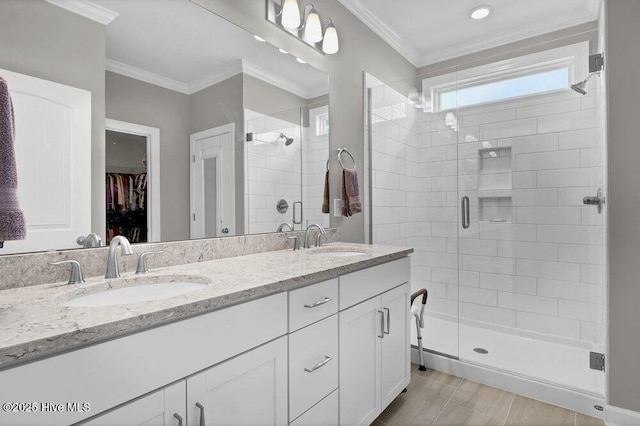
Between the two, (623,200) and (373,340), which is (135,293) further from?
(623,200)

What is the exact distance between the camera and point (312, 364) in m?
1.24

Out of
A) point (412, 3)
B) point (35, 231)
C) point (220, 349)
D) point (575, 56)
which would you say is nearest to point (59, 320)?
point (220, 349)

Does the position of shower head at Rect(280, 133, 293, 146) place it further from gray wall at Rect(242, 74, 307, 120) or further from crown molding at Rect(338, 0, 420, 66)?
crown molding at Rect(338, 0, 420, 66)

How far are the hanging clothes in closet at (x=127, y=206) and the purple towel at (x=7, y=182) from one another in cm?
40

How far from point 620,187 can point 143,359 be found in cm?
214

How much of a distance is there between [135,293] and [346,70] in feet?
6.73

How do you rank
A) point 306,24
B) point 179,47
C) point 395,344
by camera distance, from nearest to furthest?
point 179,47 → point 395,344 → point 306,24

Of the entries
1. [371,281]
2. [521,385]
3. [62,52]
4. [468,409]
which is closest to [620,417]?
[521,385]

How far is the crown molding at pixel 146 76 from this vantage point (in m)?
1.25

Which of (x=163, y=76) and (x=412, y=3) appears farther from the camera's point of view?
(x=412, y=3)

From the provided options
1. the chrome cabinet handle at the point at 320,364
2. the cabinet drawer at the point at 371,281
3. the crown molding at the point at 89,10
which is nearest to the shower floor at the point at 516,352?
the cabinet drawer at the point at 371,281

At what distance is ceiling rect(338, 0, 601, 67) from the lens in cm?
253

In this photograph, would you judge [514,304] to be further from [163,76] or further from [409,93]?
[163,76]

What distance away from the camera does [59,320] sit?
713 millimetres
